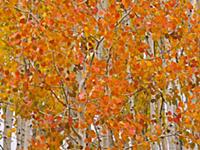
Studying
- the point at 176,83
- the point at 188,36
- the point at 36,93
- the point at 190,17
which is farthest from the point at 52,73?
the point at 190,17

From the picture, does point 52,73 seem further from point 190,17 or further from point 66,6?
point 190,17

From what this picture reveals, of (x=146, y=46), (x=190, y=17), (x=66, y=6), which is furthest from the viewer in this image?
(x=190, y=17)

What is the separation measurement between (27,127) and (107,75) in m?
1.83

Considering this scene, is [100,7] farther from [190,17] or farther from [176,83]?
[190,17]

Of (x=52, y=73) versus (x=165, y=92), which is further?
(x=165, y=92)

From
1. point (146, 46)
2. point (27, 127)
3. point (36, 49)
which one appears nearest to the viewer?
point (36, 49)

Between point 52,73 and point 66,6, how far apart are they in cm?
103

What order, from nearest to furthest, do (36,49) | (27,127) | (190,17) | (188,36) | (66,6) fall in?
1. (36,49)
2. (66,6)
3. (27,127)
4. (188,36)
5. (190,17)

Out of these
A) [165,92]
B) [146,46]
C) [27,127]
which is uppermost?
[146,46]

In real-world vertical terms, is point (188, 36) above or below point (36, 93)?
above

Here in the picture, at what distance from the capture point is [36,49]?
5.68 metres

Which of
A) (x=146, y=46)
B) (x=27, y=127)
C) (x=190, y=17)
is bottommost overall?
(x=27, y=127)

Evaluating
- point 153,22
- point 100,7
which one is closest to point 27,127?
point 100,7

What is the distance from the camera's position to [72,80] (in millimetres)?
5695
